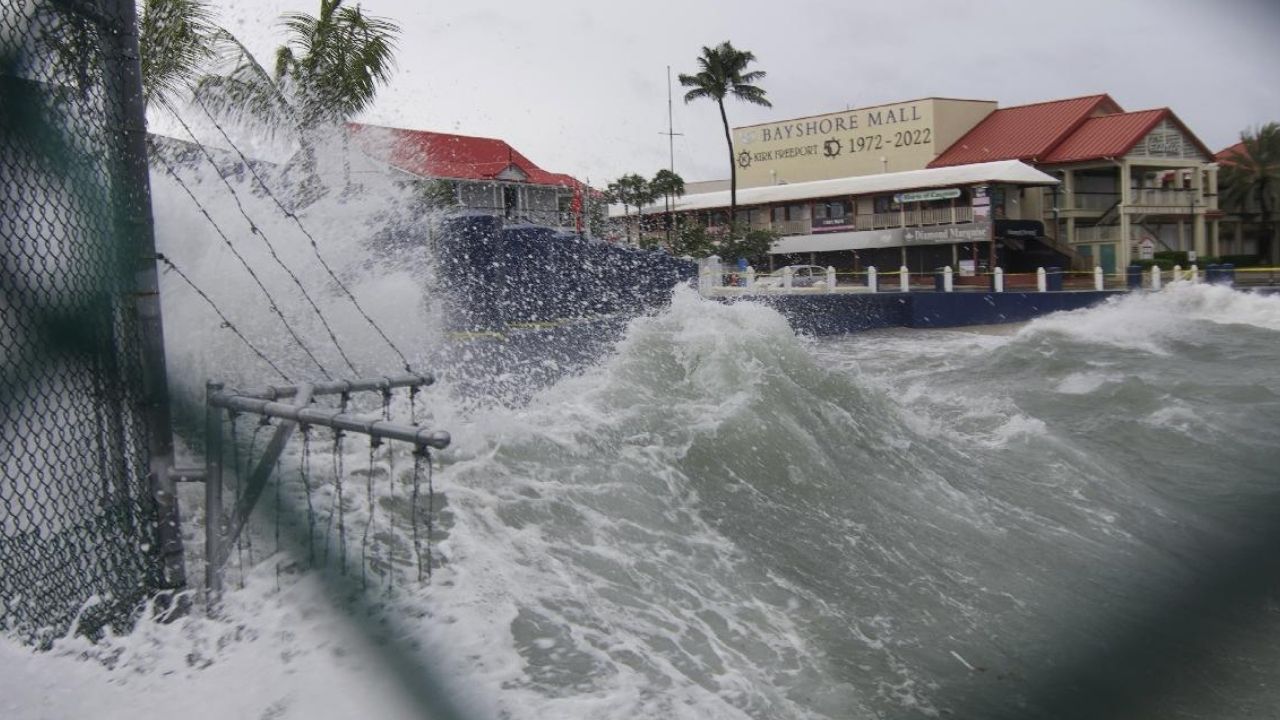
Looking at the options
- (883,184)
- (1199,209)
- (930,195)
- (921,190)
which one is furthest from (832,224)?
(1199,209)

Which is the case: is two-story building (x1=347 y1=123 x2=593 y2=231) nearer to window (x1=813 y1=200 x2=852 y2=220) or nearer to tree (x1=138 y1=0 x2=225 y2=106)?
tree (x1=138 y1=0 x2=225 y2=106)

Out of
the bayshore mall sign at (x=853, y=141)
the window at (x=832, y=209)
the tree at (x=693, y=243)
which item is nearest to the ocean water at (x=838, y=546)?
the tree at (x=693, y=243)

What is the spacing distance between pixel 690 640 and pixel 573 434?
6.46 feet

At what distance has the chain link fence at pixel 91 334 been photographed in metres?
2.57

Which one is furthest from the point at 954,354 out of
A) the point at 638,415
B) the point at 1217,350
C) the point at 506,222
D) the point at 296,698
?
the point at 296,698

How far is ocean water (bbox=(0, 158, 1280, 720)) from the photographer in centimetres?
241

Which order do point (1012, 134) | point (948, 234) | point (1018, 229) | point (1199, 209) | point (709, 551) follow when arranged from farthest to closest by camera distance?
point (1012, 134) < point (948, 234) < point (1018, 229) < point (709, 551) < point (1199, 209)

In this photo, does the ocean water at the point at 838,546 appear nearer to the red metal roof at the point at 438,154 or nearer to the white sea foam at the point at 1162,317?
the red metal roof at the point at 438,154

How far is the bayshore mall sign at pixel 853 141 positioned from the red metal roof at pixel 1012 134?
394 mm

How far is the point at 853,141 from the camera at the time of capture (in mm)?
31453

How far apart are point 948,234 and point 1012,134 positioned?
5074mm

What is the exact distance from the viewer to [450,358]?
7766 mm

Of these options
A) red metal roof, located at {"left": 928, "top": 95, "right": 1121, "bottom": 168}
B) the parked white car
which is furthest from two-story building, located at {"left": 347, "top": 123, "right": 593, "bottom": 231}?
red metal roof, located at {"left": 928, "top": 95, "right": 1121, "bottom": 168}

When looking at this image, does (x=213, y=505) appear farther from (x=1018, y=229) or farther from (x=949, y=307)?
(x=1018, y=229)
